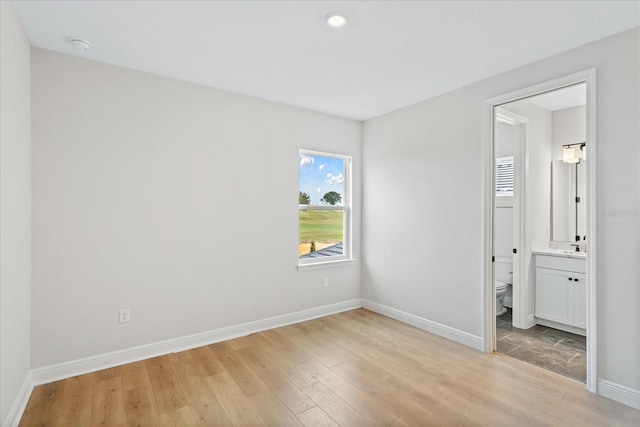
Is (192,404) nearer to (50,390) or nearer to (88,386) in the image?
(88,386)

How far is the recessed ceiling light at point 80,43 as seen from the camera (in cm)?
229

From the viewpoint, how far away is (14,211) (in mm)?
1997

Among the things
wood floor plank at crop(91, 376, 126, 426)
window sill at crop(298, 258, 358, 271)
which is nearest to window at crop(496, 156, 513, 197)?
window sill at crop(298, 258, 358, 271)

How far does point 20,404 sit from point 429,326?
346 centimetres

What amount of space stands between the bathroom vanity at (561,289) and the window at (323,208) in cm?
229

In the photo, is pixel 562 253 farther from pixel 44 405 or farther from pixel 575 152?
pixel 44 405

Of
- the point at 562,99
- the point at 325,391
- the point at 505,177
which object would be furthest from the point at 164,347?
the point at 562,99

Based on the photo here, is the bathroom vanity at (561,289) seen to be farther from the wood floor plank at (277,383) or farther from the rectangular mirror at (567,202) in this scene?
the wood floor plank at (277,383)

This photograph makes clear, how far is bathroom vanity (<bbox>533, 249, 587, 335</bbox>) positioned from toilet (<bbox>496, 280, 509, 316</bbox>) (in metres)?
0.34

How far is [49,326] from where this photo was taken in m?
2.46

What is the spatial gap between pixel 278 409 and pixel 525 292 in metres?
3.04

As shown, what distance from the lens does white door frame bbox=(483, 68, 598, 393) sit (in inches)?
90.2

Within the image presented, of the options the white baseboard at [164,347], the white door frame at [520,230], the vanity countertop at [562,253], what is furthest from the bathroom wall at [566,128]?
the white baseboard at [164,347]

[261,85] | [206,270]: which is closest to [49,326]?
[206,270]
